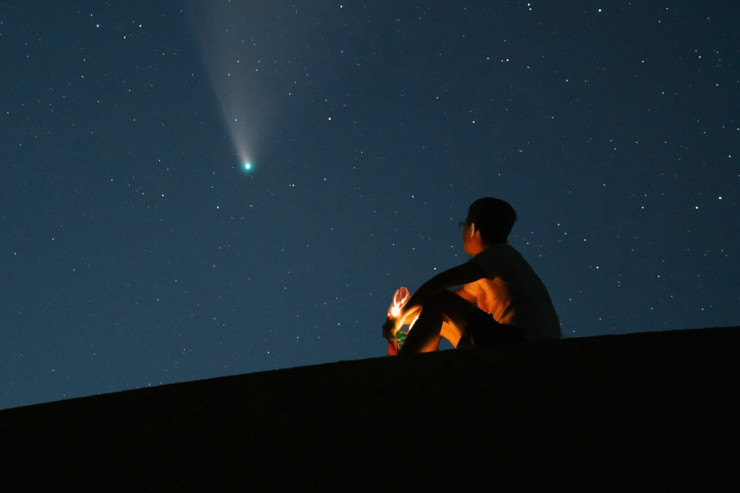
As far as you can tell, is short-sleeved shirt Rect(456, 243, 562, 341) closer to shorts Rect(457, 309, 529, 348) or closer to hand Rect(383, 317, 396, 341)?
shorts Rect(457, 309, 529, 348)

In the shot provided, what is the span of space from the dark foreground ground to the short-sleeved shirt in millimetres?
557

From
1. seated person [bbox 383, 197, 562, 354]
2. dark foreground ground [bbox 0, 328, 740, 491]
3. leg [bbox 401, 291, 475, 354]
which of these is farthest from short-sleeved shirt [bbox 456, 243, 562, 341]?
dark foreground ground [bbox 0, 328, 740, 491]

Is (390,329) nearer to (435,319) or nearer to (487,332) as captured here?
(435,319)

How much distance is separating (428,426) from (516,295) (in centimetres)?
85

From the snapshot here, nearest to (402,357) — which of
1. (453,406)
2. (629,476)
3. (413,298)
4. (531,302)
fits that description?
(453,406)

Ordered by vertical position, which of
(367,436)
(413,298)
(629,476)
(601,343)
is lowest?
(629,476)

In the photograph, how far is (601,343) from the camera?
1171 mm

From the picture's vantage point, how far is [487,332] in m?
1.63

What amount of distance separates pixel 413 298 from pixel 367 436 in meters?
0.80

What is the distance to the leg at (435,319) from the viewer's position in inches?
66.6

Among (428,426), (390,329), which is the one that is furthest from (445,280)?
(428,426)

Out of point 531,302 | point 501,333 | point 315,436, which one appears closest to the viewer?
point 315,436

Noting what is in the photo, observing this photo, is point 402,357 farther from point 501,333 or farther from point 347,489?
point 501,333

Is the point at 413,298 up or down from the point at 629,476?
up
